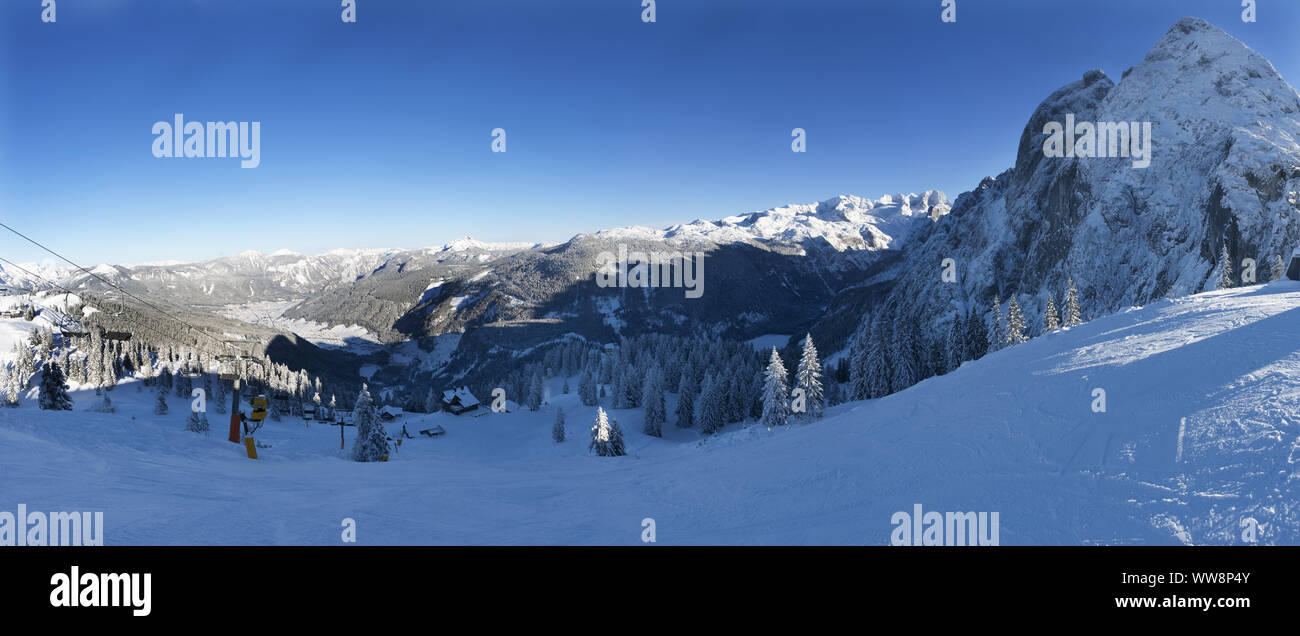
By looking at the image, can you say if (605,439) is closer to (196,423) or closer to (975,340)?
(196,423)

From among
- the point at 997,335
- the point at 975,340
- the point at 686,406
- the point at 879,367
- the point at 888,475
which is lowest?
A: the point at 686,406

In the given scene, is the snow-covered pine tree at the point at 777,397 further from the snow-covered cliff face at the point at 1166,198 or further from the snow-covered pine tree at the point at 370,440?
the snow-covered cliff face at the point at 1166,198

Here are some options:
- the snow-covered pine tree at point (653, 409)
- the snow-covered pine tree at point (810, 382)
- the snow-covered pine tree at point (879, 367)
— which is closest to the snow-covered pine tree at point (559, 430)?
the snow-covered pine tree at point (653, 409)

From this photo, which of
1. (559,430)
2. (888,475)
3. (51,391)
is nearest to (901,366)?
(559,430)

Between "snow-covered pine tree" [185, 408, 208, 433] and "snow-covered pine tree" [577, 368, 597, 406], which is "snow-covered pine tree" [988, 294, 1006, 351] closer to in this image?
"snow-covered pine tree" [577, 368, 597, 406]

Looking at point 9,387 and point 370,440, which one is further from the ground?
point 9,387

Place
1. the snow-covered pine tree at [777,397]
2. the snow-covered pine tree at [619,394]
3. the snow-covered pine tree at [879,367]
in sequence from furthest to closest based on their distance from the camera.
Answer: the snow-covered pine tree at [619,394], the snow-covered pine tree at [879,367], the snow-covered pine tree at [777,397]
